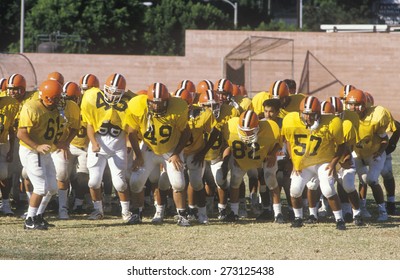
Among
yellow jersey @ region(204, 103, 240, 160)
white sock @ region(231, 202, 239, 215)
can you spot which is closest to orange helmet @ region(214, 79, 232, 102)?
yellow jersey @ region(204, 103, 240, 160)

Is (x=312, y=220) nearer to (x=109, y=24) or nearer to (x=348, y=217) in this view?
(x=348, y=217)

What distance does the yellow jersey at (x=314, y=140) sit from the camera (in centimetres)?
1121

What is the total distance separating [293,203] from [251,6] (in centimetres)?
5664

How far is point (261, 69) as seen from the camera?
3262cm

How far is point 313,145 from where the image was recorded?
1123 cm

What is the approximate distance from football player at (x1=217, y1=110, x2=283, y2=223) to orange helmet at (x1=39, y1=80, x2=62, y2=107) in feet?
7.44

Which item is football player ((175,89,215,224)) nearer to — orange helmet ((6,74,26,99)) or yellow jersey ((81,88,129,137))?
yellow jersey ((81,88,129,137))

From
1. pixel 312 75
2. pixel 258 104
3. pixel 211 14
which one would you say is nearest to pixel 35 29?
pixel 211 14

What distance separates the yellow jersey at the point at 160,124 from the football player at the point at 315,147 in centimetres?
130

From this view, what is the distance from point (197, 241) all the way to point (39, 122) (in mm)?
2343

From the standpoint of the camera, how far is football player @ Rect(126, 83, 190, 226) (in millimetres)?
11336

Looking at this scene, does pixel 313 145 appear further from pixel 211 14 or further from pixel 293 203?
pixel 211 14

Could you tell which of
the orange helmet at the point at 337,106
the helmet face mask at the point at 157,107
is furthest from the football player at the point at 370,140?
the helmet face mask at the point at 157,107

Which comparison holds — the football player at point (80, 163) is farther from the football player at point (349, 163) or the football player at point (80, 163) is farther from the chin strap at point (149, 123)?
the football player at point (349, 163)
